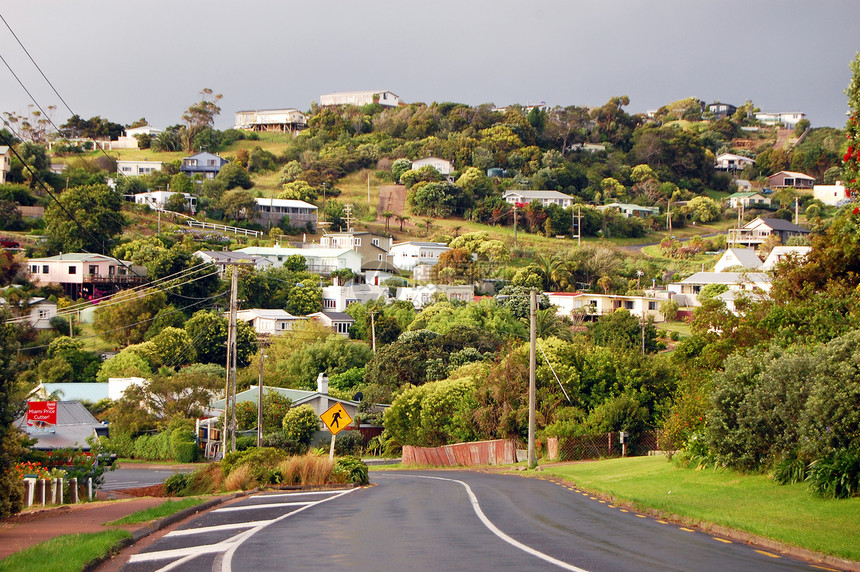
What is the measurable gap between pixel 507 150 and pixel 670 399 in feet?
412

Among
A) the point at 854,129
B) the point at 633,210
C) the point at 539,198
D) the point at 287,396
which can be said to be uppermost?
the point at 539,198

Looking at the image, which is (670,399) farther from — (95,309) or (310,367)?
(95,309)

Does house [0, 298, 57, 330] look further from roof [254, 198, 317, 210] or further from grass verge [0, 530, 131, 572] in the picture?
grass verge [0, 530, 131, 572]

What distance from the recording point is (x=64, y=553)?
1110 centimetres

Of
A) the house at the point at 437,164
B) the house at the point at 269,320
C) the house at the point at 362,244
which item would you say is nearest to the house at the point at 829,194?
the house at the point at 437,164

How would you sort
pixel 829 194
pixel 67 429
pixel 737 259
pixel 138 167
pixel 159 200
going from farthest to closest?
pixel 829 194
pixel 138 167
pixel 159 200
pixel 737 259
pixel 67 429

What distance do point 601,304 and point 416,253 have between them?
93.2 ft

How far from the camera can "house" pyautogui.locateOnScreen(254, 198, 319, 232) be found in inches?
4818

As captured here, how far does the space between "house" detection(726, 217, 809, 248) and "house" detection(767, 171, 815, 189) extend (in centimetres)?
4754

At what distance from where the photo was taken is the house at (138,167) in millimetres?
142500

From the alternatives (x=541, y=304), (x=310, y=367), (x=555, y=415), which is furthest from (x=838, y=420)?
(x=541, y=304)

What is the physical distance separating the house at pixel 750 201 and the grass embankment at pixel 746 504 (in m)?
127

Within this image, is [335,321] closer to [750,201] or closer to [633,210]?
[633,210]

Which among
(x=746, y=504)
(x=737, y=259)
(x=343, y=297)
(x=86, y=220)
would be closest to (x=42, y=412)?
(x=746, y=504)
